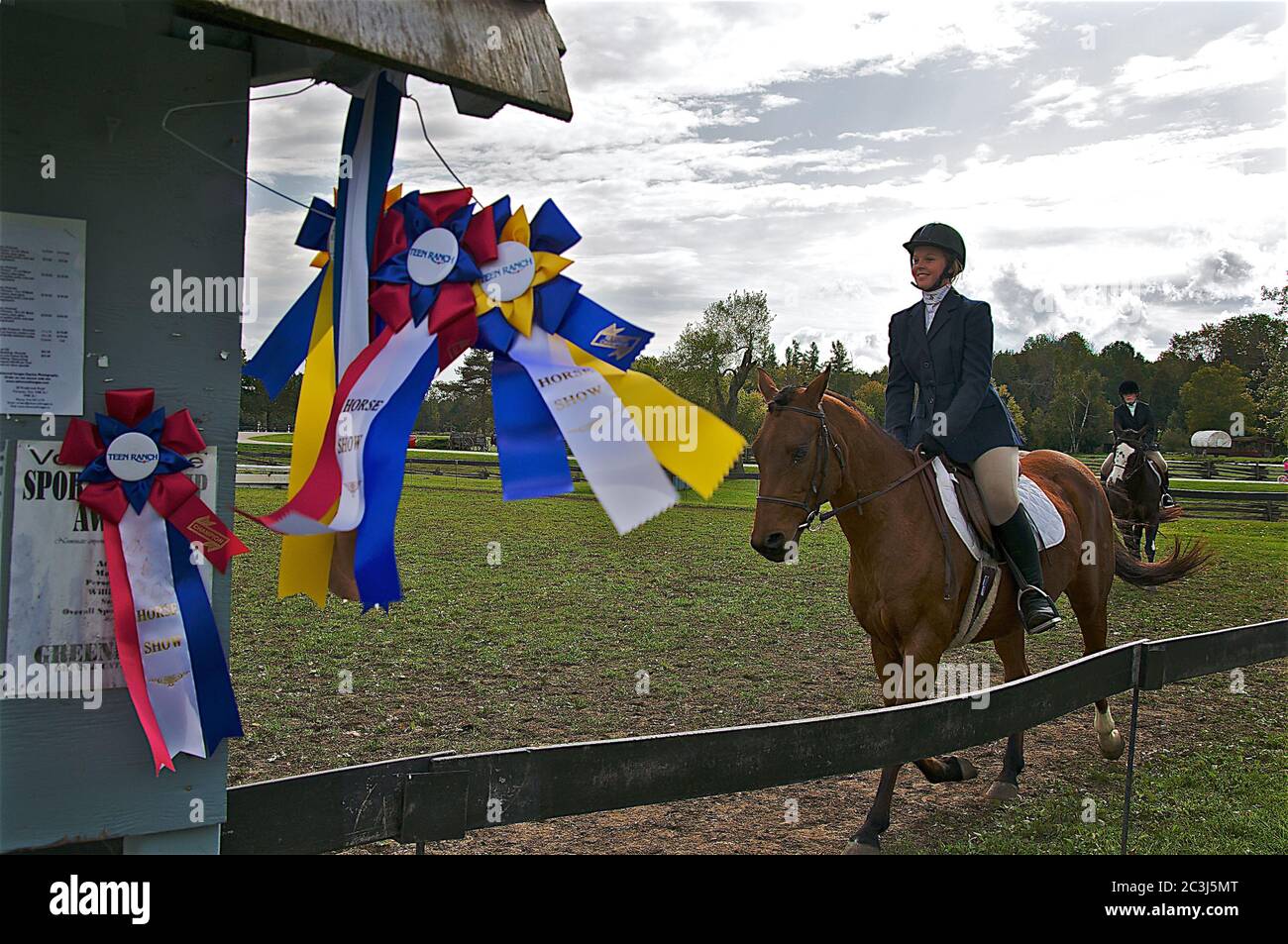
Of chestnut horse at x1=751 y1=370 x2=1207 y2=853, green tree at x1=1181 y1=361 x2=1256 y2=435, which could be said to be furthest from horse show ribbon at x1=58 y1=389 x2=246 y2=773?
green tree at x1=1181 y1=361 x2=1256 y2=435

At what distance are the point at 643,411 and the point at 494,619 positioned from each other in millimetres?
7444

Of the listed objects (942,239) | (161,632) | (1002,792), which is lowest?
(1002,792)

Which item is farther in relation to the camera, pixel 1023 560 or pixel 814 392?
pixel 1023 560

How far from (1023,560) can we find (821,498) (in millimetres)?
1361

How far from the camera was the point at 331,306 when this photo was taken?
2.40 metres

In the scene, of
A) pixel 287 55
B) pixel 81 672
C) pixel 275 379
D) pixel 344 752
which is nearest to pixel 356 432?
pixel 275 379

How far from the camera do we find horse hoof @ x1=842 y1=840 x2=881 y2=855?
4340mm

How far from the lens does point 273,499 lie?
21.8 m

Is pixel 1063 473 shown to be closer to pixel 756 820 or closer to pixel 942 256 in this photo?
pixel 942 256

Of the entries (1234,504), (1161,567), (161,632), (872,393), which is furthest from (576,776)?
(872,393)

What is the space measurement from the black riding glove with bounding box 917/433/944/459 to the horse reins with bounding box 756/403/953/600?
0.02 m

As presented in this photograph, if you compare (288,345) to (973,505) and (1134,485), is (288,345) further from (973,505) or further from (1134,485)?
(1134,485)

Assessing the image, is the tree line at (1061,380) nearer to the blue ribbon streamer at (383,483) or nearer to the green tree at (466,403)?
the green tree at (466,403)

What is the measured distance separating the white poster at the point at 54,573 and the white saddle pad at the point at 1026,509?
13.0ft
